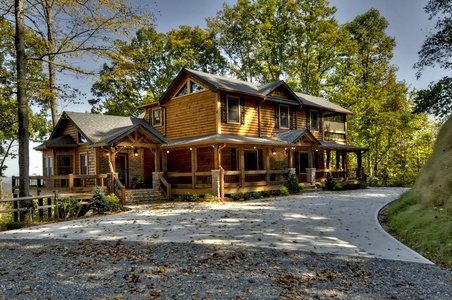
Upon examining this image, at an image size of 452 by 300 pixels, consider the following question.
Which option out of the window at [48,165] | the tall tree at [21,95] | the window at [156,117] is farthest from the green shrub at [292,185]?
the window at [48,165]

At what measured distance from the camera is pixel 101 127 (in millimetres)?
21672

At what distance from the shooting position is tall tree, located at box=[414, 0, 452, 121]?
52.8 ft

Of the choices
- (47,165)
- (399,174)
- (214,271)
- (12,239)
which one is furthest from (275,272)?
(399,174)

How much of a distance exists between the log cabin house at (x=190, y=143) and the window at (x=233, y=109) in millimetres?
63

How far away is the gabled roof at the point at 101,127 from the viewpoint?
1886 centimetres

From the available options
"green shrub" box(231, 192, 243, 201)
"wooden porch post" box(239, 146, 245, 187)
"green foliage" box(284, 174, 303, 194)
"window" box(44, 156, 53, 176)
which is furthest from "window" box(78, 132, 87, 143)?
"green foliage" box(284, 174, 303, 194)

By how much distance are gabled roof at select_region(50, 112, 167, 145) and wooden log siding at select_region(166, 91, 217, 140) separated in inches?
52.0

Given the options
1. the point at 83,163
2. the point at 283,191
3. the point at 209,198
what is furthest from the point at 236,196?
the point at 83,163

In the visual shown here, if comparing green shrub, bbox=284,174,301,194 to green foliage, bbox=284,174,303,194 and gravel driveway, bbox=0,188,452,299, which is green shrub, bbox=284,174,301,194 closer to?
green foliage, bbox=284,174,303,194

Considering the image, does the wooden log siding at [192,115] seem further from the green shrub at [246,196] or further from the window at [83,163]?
the window at [83,163]

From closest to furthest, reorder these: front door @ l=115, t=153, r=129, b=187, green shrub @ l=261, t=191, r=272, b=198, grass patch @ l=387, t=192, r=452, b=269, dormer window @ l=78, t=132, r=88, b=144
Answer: grass patch @ l=387, t=192, r=452, b=269, green shrub @ l=261, t=191, r=272, b=198, dormer window @ l=78, t=132, r=88, b=144, front door @ l=115, t=153, r=129, b=187

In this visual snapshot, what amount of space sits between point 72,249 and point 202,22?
36.9m

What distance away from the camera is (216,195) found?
17.5 m

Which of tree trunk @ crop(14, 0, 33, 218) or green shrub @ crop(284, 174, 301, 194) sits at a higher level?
tree trunk @ crop(14, 0, 33, 218)
